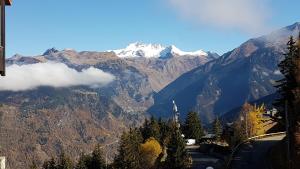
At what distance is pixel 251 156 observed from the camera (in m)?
72.1

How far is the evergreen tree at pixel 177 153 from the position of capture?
97900mm

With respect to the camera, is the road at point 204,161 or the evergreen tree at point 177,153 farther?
the evergreen tree at point 177,153

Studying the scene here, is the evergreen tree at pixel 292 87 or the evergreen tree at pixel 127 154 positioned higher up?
the evergreen tree at pixel 292 87

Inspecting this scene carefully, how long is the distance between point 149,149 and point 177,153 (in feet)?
117

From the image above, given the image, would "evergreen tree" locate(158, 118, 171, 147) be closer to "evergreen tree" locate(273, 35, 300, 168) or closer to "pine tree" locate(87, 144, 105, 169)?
"pine tree" locate(87, 144, 105, 169)

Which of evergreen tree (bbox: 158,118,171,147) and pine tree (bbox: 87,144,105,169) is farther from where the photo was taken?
evergreen tree (bbox: 158,118,171,147)

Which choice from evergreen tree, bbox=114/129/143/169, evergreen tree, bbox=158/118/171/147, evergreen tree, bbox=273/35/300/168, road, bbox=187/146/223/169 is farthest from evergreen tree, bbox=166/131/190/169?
evergreen tree, bbox=158/118/171/147

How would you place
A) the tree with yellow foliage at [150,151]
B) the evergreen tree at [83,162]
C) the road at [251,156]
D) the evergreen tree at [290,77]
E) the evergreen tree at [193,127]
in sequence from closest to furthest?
the evergreen tree at [290,77] < the road at [251,156] < the tree with yellow foliage at [150,151] < the evergreen tree at [83,162] < the evergreen tree at [193,127]

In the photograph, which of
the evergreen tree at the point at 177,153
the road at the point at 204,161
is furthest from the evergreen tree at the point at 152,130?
the evergreen tree at the point at 177,153

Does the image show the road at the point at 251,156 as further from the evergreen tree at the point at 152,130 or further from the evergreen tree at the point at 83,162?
the evergreen tree at the point at 83,162

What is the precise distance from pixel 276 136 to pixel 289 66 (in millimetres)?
38190

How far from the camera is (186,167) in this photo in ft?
312

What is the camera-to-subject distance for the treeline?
331 ft

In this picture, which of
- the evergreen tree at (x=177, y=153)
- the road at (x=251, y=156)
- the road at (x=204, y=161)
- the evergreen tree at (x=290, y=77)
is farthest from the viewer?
the evergreen tree at (x=177, y=153)
